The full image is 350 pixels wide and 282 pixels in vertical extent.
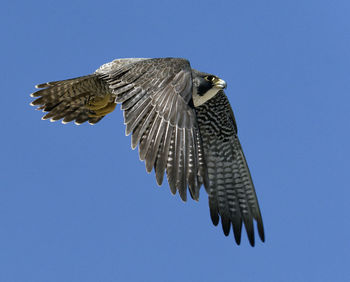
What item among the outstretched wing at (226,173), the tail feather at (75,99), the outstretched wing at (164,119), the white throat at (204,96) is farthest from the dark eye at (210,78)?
the tail feather at (75,99)

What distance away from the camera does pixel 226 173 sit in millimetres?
11773

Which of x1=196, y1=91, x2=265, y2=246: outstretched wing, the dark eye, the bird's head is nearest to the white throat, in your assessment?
the bird's head

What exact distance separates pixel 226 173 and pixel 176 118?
3.34m

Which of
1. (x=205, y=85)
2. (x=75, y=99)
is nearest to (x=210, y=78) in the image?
(x=205, y=85)

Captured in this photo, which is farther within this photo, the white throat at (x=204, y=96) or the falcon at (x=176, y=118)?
the white throat at (x=204, y=96)

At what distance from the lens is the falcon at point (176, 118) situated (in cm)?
857

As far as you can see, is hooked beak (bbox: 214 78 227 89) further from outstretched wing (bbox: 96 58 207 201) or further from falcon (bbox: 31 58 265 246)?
outstretched wing (bbox: 96 58 207 201)

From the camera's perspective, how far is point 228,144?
12070 millimetres

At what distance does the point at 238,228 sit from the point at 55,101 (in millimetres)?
4057

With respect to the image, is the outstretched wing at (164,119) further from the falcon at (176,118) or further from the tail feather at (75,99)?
the tail feather at (75,99)

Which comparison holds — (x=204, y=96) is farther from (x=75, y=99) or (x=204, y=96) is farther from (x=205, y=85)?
(x=75, y=99)

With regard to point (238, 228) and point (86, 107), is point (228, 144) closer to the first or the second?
point (238, 228)

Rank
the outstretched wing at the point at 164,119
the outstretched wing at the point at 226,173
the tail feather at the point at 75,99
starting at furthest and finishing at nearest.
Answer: the outstretched wing at the point at 226,173, the tail feather at the point at 75,99, the outstretched wing at the point at 164,119

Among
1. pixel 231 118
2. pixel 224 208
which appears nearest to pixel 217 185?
pixel 224 208
